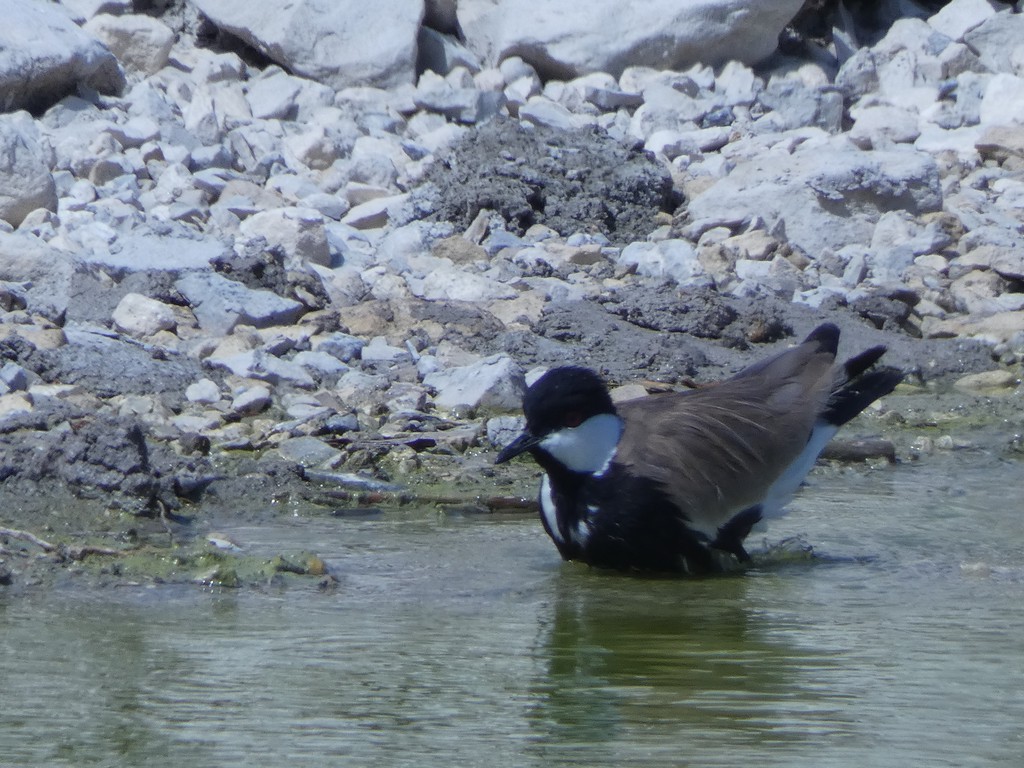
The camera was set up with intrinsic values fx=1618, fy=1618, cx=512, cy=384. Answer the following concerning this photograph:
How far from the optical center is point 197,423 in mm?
7180

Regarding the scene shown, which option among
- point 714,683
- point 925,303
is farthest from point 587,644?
point 925,303

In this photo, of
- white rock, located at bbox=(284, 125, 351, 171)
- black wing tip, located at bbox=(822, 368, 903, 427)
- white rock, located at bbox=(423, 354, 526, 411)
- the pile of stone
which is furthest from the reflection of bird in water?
Answer: white rock, located at bbox=(284, 125, 351, 171)

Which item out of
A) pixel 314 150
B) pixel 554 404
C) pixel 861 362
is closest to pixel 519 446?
pixel 554 404

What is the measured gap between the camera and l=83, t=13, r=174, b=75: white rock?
1262 centimetres

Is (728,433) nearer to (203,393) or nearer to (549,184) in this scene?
(203,393)

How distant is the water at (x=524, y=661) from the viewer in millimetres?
3328

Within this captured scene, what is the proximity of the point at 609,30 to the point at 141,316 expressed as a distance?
22.0 feet

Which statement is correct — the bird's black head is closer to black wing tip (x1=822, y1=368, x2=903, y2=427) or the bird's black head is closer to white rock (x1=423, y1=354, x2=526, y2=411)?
black wing tip (x1=822, y1=368, x2=903, y2=427)

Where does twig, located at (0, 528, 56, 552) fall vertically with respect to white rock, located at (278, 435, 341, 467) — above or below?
above

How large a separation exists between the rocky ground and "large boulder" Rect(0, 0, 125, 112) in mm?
28

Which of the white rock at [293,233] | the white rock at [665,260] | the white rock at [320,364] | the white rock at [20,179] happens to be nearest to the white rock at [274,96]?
the white rock at [293,233]

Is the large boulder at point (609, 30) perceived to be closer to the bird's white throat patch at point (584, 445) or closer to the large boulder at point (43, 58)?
the large boulder at point (43, 58)

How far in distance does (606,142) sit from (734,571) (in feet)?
21.3

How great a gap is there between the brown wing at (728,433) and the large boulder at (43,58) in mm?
6631
